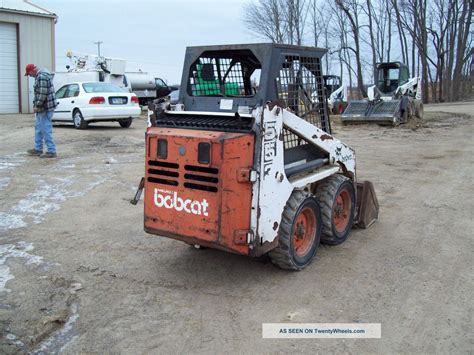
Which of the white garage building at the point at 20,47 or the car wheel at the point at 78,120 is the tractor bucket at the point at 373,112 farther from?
the white garage building at the point at 20,47

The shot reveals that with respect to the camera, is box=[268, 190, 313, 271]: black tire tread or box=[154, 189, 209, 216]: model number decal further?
box=[268, 190, 313, 271]: black tire tread

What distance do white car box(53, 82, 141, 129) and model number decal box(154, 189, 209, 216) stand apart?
10918 mm

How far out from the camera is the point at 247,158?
163 inches

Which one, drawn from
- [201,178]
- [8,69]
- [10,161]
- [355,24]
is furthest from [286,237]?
[355,24]

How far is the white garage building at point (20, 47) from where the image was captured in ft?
71.0

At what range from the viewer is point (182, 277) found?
4.72 metres

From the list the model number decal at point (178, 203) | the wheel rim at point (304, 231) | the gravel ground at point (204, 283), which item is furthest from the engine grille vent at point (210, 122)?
the gravel ground at point (204, 283)

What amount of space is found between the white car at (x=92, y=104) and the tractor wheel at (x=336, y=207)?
34.7 ft

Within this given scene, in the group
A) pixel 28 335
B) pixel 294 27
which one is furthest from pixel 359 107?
pixel 294 27

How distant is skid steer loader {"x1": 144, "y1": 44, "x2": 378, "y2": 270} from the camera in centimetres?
416

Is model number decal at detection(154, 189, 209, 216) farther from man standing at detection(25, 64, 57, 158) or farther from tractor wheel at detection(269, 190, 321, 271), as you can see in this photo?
man standing at detection(25, 64, 57, 158)

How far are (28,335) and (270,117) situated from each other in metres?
2.45

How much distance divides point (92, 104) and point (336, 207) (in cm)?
1080

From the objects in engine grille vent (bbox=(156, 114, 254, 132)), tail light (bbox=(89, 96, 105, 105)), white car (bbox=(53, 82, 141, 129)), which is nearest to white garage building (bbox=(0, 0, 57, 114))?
white car (bbox=(53, 82, 141, 129))
